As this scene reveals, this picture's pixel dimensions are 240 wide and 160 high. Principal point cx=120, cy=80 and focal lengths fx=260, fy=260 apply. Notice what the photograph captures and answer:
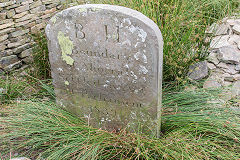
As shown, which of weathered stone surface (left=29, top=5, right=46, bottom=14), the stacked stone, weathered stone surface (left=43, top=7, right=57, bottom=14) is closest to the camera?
the stacked stone

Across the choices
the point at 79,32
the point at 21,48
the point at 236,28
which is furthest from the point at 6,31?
the point at 236,28

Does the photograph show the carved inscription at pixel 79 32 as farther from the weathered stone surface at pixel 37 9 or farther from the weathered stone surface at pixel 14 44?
the weathered stone surface at pixel 37 9

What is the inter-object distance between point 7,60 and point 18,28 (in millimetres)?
518

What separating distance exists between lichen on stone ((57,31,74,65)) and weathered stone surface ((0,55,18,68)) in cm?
187

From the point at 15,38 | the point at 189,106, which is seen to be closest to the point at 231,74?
the point at 189,106

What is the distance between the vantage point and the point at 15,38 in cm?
387

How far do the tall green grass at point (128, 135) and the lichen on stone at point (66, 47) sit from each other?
18.8 inches

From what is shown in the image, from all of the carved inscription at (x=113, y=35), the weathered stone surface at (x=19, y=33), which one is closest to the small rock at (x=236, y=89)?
the carved inscription at (x=113, y=35)

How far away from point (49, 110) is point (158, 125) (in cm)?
102

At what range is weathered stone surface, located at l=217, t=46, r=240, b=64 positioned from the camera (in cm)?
312

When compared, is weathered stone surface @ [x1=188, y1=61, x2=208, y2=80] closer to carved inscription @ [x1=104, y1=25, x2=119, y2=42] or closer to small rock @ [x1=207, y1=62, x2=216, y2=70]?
small rock @ [x1=207, y1=62, x2=216, y2=70]

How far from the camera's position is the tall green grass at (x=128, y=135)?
6.45 feet

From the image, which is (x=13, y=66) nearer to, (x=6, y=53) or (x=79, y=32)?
(x=6, y=53)

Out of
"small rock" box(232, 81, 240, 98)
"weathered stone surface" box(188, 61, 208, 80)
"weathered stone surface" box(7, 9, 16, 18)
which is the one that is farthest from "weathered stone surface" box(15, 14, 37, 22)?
"small rock" box(232, 81, 240, 98)
